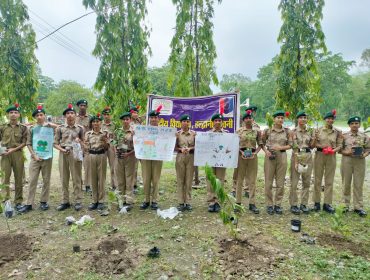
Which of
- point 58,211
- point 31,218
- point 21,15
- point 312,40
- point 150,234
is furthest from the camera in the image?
point 21,15

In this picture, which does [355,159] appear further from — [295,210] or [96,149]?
[96,149]

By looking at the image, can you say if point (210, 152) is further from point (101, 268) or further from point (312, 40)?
point (312, 40)

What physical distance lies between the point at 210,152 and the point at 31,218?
3.54 meters

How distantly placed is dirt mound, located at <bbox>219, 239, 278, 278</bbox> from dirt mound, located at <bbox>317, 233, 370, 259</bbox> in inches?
→ 37.8

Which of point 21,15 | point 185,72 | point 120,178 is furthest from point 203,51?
point 21,15

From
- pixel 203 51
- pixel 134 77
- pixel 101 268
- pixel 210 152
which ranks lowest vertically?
pixel 101 268

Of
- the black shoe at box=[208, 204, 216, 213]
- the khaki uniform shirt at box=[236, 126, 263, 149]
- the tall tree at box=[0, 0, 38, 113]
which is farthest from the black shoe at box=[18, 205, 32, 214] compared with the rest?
the khaki uniform shirt at box=[236, 126, 263, 149]

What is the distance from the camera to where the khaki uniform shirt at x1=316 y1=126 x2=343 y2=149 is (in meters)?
5.66

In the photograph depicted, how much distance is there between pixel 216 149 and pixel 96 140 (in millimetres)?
2305

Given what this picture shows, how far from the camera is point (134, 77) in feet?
24.0

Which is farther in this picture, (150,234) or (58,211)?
(58,211)

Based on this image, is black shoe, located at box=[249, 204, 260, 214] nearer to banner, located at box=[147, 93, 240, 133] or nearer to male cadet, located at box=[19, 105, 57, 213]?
banner, located at box=[147, 93, 240, 133]

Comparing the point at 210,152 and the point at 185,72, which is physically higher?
the point at 185,72

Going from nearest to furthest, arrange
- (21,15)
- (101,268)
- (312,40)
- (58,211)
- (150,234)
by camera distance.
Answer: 1. (101,268)
2. (150,234)
3. (58,211)
4. (312,40)
5. (21,15)
